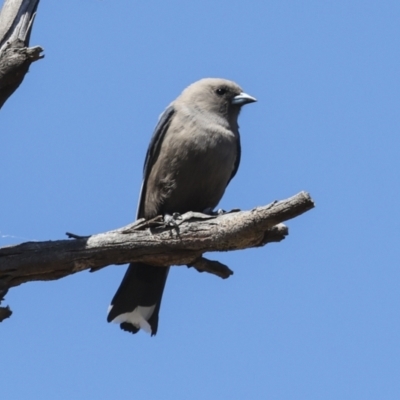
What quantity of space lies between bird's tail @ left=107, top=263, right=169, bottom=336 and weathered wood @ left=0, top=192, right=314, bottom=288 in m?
0.71

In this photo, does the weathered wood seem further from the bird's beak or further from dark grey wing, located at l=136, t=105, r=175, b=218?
the bird's beak

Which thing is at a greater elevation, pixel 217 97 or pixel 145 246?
pixel 217 97

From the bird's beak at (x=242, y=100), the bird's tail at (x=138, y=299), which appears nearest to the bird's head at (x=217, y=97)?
the bird's beak at (x=242, y=100)

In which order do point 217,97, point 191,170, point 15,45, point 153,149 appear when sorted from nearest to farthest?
1. point 15,45
2. point 191,170
3. point 153,149
4. point 217,97

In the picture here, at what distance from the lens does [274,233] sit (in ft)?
18.9

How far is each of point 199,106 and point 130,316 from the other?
6.28ft

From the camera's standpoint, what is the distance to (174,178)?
6.71 m

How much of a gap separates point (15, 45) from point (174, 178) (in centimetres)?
181

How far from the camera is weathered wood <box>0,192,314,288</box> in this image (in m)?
5.57

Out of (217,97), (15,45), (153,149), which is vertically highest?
(217,97)

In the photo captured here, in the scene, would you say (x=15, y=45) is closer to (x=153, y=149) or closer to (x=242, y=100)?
(x=153, y=149)

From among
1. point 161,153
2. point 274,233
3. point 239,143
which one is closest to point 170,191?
point 161,153

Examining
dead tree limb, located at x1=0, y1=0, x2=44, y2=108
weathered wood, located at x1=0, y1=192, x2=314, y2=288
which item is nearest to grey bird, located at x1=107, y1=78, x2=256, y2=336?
weathered wood, located at x1=0, y1=192, x2=314, y2=288

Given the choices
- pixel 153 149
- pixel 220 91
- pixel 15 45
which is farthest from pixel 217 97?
pixel 15 45
